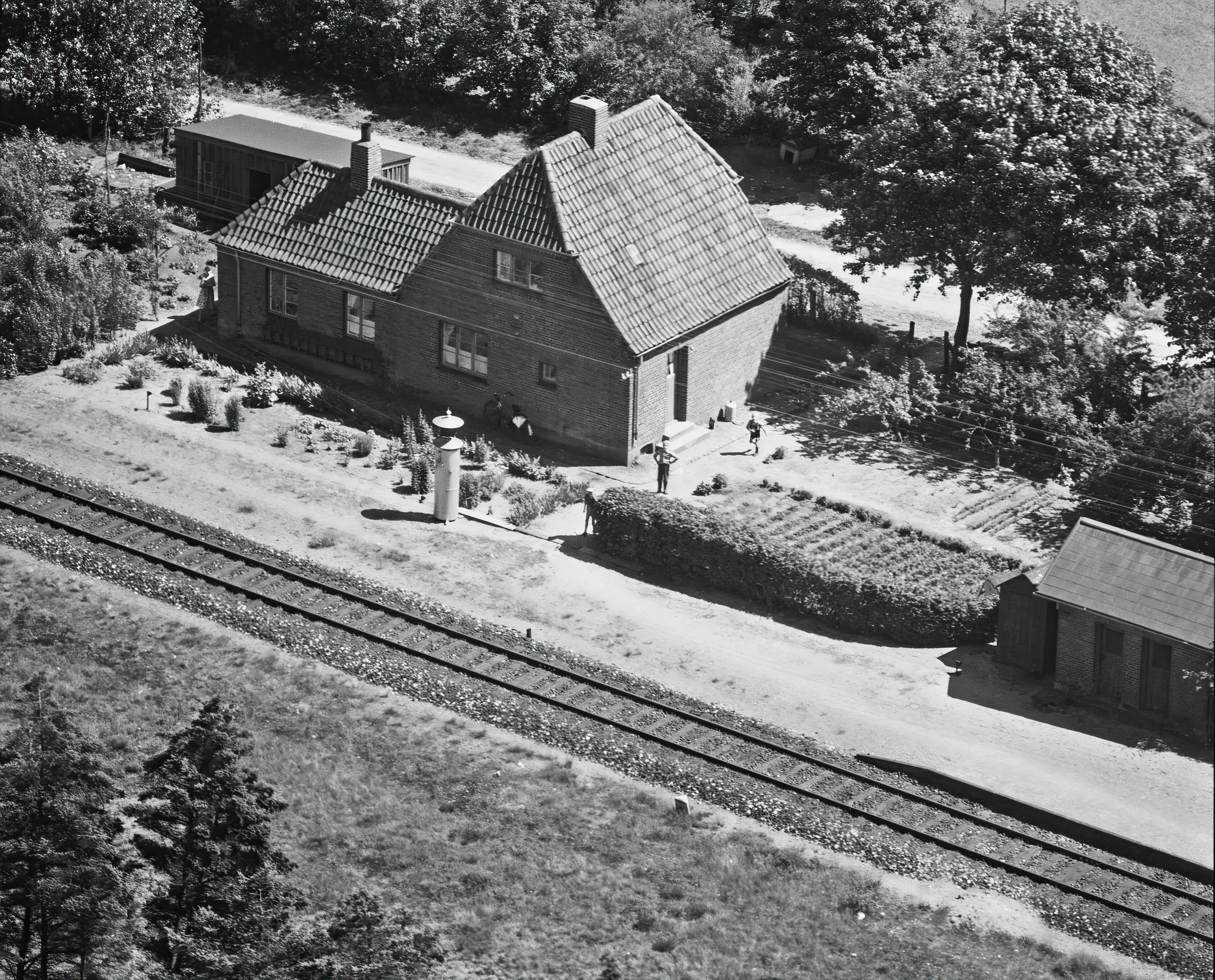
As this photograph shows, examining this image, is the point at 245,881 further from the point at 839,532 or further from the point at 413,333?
A: the point at 413,333

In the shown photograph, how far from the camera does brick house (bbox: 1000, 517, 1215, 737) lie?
3594cm

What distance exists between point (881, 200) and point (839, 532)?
1206 centimetres

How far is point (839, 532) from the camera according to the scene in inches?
1713

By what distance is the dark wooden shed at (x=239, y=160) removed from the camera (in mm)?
61094

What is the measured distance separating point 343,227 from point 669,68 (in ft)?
67.1

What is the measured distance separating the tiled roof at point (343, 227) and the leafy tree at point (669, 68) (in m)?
18.0

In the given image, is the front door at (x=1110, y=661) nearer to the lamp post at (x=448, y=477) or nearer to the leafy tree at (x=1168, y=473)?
the leafy tree at (x=1168, y=473)

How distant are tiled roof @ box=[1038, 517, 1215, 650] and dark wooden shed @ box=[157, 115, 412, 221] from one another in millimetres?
29376

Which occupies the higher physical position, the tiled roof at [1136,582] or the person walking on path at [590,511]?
the tiled roof at [1136,582]

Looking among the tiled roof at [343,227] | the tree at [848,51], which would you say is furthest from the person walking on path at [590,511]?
the tree at [848,51]

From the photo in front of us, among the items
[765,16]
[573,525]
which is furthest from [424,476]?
[765,16]

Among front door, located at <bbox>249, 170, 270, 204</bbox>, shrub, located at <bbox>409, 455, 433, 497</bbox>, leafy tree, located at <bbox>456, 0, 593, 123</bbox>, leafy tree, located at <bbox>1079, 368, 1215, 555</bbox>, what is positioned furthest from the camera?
leafy tree, located at <bbox>456, 0, 593, 123</bbox>

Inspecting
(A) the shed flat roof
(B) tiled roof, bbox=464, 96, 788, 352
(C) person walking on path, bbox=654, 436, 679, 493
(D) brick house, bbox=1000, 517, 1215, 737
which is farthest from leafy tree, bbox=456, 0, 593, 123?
(D) brick house, bbox=1000, 517, 1215, 737

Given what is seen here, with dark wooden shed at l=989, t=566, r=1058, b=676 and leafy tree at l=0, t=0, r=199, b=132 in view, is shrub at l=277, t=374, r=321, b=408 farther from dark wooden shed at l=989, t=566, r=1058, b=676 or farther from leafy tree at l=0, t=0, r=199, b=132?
leafy tree at l=0, t=0, r=199, b=132
